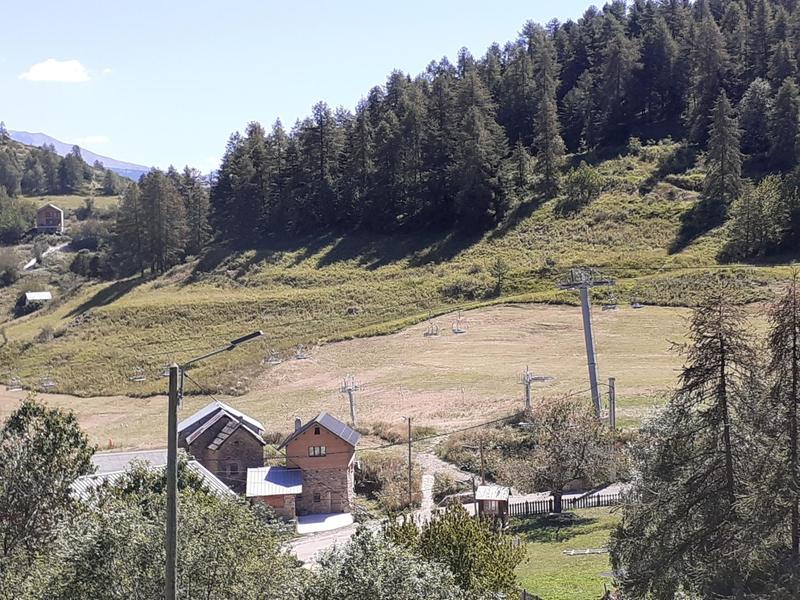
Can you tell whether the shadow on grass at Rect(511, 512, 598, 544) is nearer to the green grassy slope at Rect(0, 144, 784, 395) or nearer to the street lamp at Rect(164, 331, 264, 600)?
the street lamp at Rect(164, 331, 264, 600)

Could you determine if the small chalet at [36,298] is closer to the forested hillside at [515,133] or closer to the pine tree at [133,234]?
the pine tree at [133,234]

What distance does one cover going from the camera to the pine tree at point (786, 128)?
87500mm

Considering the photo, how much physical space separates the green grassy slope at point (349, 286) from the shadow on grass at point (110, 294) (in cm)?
26

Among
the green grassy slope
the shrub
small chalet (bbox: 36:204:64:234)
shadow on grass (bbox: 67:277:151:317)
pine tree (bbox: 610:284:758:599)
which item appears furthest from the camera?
small chalet (bbox: 36:204:64:234)

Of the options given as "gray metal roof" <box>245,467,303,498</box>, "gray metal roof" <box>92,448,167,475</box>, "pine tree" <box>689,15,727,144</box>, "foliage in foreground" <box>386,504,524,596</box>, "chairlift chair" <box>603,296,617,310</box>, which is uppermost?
"pine tree" <box>689,15,727,144</box>

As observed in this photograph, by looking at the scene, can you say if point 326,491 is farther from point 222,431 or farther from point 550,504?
point 550,504

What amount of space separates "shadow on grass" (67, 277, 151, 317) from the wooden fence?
205ft

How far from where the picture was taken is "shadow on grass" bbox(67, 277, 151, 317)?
89.8 metres

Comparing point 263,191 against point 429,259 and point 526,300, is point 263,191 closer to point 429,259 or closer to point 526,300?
point 429,259

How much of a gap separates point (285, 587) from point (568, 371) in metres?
42.0

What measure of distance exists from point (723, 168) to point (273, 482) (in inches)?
2314

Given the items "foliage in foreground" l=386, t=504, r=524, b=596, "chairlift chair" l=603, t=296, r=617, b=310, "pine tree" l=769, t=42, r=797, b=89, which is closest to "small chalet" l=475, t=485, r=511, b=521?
"foliage in foreground" l=386, t=504, r=524, b=596

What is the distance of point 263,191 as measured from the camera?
106312 millimetres

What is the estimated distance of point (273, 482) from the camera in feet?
131
